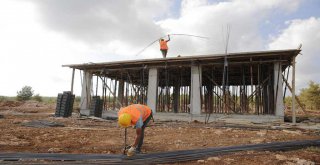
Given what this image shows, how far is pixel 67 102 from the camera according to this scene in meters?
15.2

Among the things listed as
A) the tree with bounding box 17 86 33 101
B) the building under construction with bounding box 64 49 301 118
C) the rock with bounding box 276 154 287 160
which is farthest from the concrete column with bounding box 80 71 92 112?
the tree with bounding box 17 86 33 101

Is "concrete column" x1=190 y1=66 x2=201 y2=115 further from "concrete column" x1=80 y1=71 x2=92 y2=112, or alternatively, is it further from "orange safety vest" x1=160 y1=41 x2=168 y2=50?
"concrete column" x1=80 y1=71 x2=92 y2=112

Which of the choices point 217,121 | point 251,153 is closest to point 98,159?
point 251,153

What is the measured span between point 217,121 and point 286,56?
4576 millimetres

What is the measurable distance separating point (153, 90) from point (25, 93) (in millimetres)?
31375

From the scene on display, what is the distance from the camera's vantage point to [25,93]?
3916 cm

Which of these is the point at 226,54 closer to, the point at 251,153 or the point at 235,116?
the point at 235,116

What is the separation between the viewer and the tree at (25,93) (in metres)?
38.7

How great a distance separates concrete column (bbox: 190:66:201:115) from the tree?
33.2 meters

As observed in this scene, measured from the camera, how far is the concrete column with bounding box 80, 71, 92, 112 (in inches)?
663

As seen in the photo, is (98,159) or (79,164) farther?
(98,159)

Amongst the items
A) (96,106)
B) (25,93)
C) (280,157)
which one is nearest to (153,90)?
(96,106)

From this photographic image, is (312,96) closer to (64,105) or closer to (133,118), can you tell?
(64,105)

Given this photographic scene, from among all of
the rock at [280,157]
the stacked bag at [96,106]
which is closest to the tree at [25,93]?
the stacked bag at [96,106]
